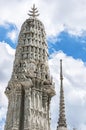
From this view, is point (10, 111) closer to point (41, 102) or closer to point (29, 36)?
point (41, 102)

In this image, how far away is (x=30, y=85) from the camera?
196 feet

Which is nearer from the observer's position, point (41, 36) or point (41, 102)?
point (41, 102)

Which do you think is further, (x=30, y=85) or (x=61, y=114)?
(x=30, y=85)

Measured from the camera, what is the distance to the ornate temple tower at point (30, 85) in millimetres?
57562

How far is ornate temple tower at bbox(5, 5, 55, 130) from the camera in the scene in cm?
5756

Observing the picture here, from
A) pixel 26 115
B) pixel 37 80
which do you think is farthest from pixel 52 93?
pixel 26 115

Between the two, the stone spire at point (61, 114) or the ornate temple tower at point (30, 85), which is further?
the ornate temple tower at point (30, 85)

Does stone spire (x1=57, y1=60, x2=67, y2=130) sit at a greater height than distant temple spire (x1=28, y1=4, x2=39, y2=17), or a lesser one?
lesser

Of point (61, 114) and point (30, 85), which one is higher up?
point (30, 85)

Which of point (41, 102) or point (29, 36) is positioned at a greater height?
point (29, 36)

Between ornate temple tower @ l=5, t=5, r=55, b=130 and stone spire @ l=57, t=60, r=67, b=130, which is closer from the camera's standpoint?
stone spire @ l=57, t=60, r=67, b=130

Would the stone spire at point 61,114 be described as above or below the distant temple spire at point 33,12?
below

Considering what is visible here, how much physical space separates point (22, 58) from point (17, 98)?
8.09 meters

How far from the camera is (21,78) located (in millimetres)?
60844
